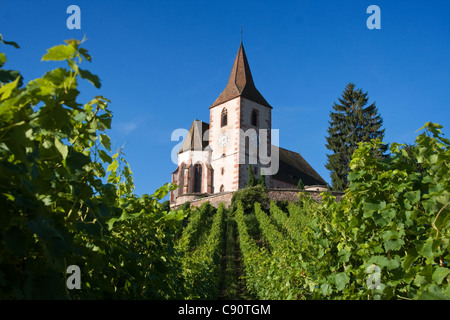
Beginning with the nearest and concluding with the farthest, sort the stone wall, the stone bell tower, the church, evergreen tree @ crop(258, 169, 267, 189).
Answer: the stone wall, evergreen tree @ crop(258, 169, 267, 189), the stone bell tower, the church

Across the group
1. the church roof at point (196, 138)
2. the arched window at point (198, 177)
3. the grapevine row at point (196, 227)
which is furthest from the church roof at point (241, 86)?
the grapevine row at point (196, 227)

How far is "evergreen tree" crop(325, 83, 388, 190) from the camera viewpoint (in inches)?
1603

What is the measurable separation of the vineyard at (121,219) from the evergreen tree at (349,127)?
37521 mm

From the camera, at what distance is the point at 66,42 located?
4.90ft

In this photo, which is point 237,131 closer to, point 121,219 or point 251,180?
point 251,180

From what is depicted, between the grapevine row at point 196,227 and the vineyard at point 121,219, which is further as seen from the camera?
the grapevine row at point 196,227

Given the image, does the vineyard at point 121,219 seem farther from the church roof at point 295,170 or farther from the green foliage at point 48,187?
the church roof at point 295,170

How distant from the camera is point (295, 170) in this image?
46.9m

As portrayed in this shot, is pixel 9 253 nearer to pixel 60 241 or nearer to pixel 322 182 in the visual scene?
pixel 60 241

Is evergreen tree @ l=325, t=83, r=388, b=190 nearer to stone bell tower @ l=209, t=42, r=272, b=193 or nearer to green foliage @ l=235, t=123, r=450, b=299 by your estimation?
stone bell tower @ l=209, t=42, r=272, b=193

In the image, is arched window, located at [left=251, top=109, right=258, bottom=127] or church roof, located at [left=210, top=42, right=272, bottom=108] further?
church roof, located at [left=210, top=42, right=272, bottom=108]

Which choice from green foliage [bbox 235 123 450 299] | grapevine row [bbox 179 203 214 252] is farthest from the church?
green foliage [bbox 235 123 450 299]

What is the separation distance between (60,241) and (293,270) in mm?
3042

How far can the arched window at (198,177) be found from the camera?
40.6m
